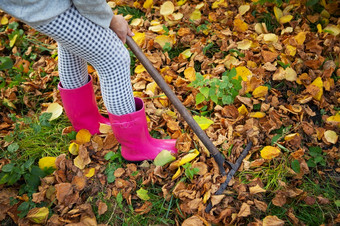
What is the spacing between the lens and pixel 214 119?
74.8 inches

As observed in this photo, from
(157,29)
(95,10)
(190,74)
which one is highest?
(95,10)

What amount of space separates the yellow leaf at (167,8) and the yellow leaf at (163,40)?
0.32m

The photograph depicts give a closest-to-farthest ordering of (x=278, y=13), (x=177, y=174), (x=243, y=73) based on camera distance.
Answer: (x=177, y=174) < (x=243, y=73) < (x=278, y=13)

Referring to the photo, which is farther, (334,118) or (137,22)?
(137,22)

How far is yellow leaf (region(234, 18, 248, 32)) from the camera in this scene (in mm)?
2342

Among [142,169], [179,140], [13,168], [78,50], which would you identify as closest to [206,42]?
[179,140]

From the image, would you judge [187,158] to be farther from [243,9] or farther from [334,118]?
[243,9]

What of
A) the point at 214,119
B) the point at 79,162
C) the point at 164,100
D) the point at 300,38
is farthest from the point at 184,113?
the point at 300,38

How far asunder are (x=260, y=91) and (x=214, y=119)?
34 centimetres

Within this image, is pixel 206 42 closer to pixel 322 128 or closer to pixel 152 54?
pixel 152 54

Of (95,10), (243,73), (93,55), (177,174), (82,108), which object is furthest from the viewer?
(243,73)

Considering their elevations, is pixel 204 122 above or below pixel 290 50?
below

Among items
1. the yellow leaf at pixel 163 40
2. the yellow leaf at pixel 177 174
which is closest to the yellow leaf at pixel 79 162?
the yellow leaf at pixel 177 174

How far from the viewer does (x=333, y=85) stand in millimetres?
1977
